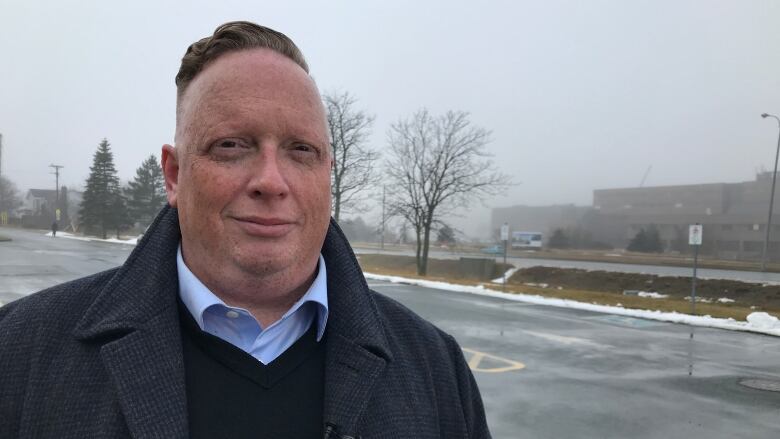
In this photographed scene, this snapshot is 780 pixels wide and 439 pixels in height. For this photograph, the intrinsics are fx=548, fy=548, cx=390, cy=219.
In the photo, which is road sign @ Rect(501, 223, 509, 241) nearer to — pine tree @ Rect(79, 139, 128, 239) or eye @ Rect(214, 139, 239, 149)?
eye @ Rect(214, 139, 239, 149)

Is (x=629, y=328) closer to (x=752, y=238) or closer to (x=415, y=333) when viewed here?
(x=415, y=333)

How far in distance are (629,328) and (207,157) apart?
12312 millimetres

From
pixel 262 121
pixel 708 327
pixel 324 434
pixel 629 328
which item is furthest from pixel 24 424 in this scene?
pixel 708 327


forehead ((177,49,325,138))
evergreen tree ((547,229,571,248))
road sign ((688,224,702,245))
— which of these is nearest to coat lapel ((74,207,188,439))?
forehead ((177,49,325,138))

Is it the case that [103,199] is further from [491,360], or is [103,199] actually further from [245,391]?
[245,391]

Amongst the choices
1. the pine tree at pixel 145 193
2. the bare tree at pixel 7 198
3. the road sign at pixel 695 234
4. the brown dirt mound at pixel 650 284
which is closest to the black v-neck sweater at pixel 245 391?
the road sign at pixel 695 234

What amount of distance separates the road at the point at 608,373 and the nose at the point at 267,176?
4.78m

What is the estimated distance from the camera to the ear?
4.85ft

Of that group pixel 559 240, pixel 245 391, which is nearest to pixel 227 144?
pixel 245 391

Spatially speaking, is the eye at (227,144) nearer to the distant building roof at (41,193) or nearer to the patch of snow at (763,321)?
the patch of snow at (763,321)

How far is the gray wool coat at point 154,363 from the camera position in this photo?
1200mm

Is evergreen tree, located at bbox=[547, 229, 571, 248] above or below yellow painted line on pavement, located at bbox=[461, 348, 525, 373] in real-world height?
above

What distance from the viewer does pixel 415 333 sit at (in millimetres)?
1673

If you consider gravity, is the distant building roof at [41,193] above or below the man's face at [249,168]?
above
